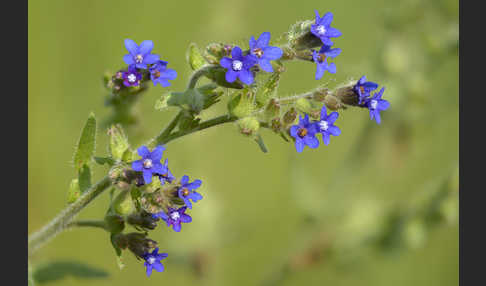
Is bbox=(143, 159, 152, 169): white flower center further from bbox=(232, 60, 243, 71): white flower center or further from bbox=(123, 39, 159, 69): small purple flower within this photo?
bbox=(232, 60, 243, 71): white flower center

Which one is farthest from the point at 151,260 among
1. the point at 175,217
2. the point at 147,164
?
the point at 147,164

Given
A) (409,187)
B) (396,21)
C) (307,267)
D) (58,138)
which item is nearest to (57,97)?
(58,138)

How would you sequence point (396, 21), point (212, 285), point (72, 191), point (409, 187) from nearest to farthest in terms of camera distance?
point (72, 191) → point (396, 21) → point (212, 285) → point (409, 187)

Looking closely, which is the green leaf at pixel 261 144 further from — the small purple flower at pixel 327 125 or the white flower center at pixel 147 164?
the white flower center at pixel 147 164

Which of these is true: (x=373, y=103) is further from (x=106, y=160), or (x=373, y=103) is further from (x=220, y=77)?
(x=106, y=160)

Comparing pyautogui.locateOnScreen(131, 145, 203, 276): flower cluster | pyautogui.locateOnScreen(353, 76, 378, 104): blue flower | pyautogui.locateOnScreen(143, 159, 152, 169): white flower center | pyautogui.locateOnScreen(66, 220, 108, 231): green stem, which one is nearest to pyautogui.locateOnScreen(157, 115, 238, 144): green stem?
pyautogui.locateOnScreen(131, 145, 203, 276): flower cluster

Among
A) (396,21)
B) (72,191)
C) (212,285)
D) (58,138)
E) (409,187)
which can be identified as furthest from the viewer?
(409,187)

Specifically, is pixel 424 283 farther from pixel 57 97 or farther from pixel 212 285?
pixel 57 97
